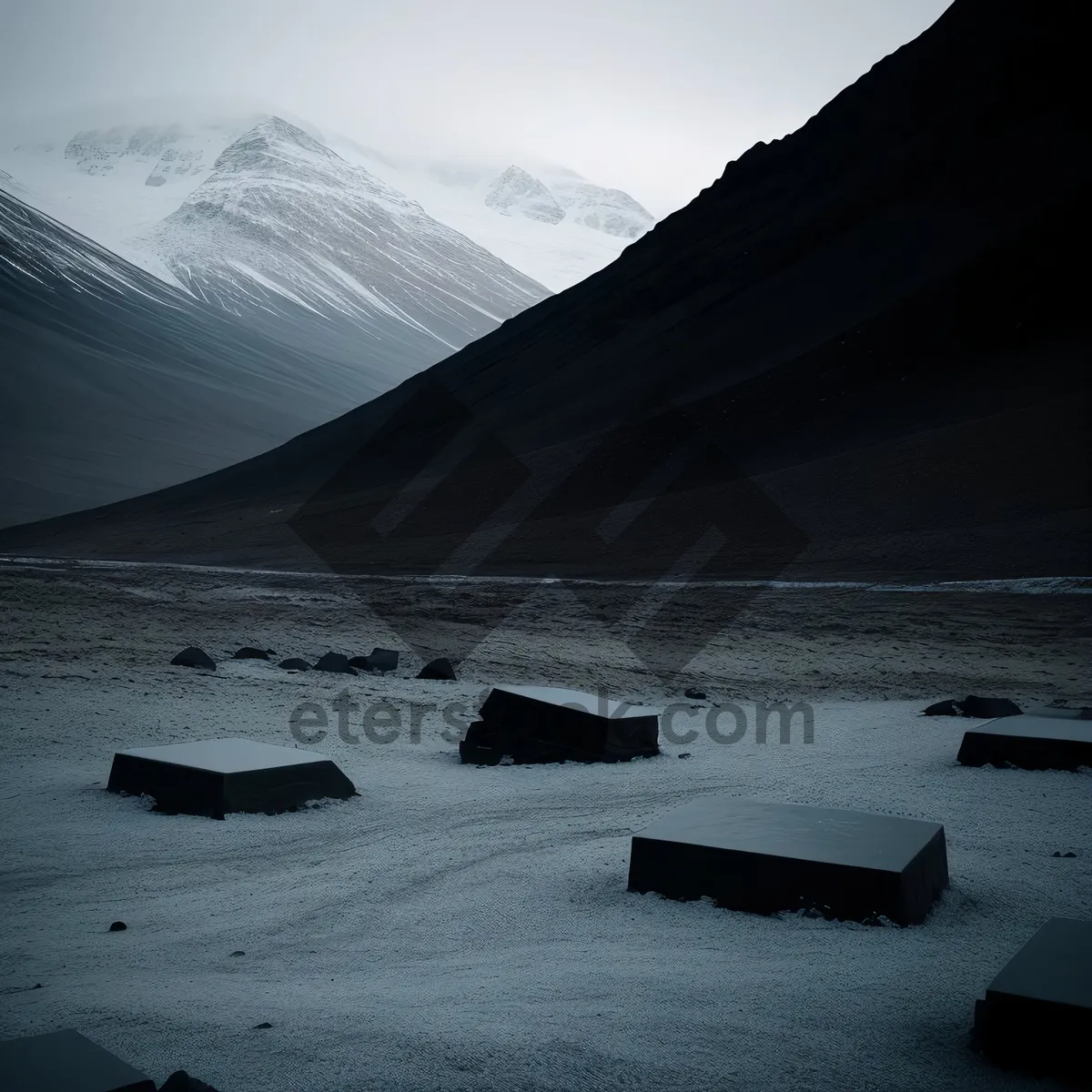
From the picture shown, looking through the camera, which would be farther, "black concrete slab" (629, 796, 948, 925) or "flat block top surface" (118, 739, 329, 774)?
"flat block top surface" (118, 739, 329, 774)

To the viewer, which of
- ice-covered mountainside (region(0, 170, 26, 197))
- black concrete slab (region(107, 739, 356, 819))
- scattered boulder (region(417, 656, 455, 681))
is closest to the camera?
black concrete slab (region(107, 739, 356, 819))

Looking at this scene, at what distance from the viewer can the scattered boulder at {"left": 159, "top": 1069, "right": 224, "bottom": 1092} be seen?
2.17 meters

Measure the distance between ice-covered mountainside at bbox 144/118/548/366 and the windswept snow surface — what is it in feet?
277

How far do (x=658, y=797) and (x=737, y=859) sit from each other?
6.86ft

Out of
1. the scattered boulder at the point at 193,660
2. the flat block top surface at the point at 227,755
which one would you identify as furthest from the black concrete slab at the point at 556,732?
the scattered boulder at the point at 193,660

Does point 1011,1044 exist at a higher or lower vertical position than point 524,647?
lower

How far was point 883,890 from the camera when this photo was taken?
3.29 m

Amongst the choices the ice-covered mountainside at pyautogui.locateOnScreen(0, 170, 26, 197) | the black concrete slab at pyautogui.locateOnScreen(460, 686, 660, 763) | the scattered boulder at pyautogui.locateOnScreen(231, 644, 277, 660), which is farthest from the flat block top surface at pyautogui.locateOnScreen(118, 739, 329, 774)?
the ice-covered mountainside at pyautogui.locateOnScreen(0, 170, 26, 197)

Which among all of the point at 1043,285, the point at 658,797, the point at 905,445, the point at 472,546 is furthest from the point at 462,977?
the point at 1043,285

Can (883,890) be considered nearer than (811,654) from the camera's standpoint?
Yes

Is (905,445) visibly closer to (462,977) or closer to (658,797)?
(658,797)

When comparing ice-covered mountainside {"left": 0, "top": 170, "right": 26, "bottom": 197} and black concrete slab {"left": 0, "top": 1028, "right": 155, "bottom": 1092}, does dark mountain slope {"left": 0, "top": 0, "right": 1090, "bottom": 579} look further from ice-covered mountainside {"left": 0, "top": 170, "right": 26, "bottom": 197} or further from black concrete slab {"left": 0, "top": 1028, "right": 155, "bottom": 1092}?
ice-covered mountainside {"left": 0, "top": 170, "right": 26, "bottom": 197}

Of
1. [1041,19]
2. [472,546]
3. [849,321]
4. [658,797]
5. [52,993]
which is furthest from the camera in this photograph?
[1041,19]

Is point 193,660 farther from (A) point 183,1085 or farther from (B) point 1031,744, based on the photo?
(A) point 183,1085
